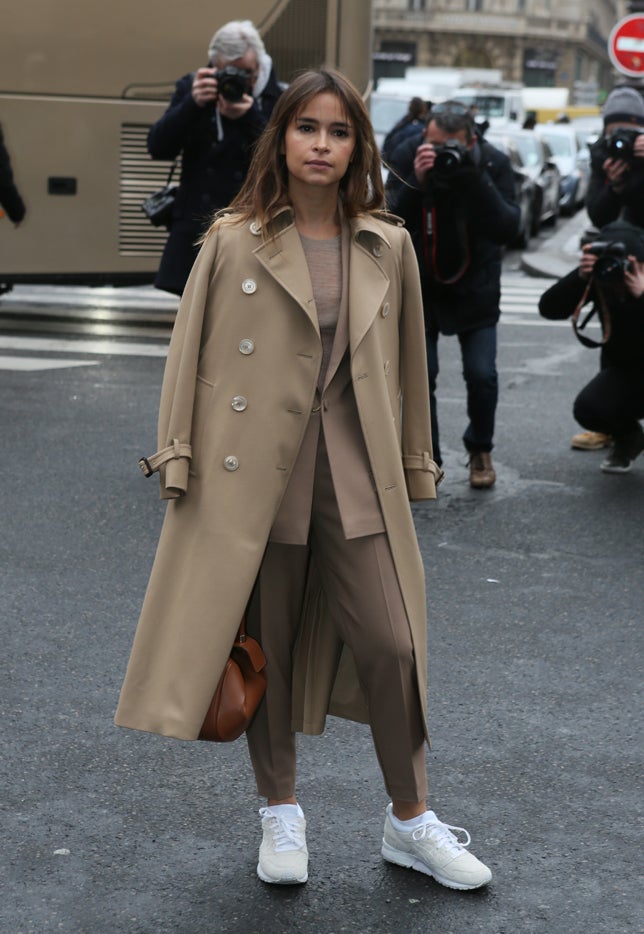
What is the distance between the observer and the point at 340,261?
3367 mm

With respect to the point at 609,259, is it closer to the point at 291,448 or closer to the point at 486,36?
the point at 291,448

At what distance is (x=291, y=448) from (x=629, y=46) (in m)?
15.2

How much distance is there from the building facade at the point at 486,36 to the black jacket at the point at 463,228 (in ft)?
251

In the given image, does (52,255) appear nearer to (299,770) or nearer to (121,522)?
(121,522)

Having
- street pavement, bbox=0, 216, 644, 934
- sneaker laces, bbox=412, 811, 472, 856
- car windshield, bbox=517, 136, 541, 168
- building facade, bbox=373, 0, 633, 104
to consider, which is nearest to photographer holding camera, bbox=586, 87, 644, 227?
street pavement, bbox=0, 216, 644, 934

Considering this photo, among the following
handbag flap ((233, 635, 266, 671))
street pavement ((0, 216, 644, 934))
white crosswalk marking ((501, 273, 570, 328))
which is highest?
handbag flap ((233, 635, 266, 671))

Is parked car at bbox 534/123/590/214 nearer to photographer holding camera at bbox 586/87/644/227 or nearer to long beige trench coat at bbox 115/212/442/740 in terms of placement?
photographer holding camera at bbox 586/87/644/227

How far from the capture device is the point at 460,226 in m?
7.04

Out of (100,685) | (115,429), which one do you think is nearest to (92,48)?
(115,429)

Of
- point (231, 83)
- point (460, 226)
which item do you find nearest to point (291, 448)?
point (460, 226)

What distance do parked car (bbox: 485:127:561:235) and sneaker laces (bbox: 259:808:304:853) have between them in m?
18.8

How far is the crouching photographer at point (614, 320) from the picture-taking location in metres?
6.71

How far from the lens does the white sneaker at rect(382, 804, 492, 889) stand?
3426 mm

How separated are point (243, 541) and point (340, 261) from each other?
642mm
